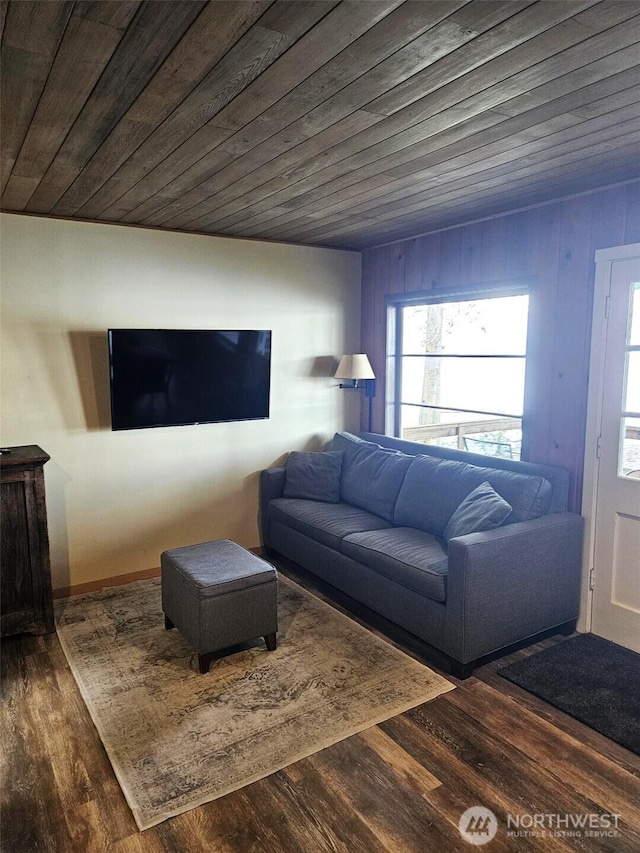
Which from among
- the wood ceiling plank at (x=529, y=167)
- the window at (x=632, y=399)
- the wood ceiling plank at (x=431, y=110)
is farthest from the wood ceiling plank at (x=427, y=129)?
the window at (x=632, y=399)

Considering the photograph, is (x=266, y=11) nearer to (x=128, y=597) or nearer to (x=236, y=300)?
(x=236, y=300)

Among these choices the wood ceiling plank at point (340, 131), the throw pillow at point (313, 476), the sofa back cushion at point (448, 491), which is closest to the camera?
the wood ceiling plank at point (340, 131)

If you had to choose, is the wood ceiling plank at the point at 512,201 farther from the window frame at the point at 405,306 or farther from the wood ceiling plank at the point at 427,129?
the wood ceiling plank at the point at 427,129

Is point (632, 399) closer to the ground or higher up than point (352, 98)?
closer to the ground

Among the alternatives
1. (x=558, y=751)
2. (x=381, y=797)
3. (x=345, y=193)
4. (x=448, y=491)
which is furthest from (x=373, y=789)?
(x=345, y=193)

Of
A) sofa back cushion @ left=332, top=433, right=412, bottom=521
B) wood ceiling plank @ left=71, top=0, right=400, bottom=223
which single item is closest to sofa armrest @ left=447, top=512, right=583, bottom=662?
sofa back cushion @ left=332, top=433, right=412, bottom=521

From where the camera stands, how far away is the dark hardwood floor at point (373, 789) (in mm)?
1938

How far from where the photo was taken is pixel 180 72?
172 cm

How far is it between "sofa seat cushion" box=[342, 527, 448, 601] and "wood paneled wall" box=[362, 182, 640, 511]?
860 millimetres

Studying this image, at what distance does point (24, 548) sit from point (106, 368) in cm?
125

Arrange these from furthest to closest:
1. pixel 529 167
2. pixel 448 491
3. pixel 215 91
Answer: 1. pixel 448 491
2. pixel 529 167
3. pixel 215 91

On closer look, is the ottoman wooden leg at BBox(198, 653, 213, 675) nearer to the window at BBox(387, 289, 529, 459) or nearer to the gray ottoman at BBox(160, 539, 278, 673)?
the gray ottoman at BBox(160, 539, 278, 673)

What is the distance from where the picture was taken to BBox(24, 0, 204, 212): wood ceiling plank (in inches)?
56.4

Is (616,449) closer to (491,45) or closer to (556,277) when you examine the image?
(556,277)
